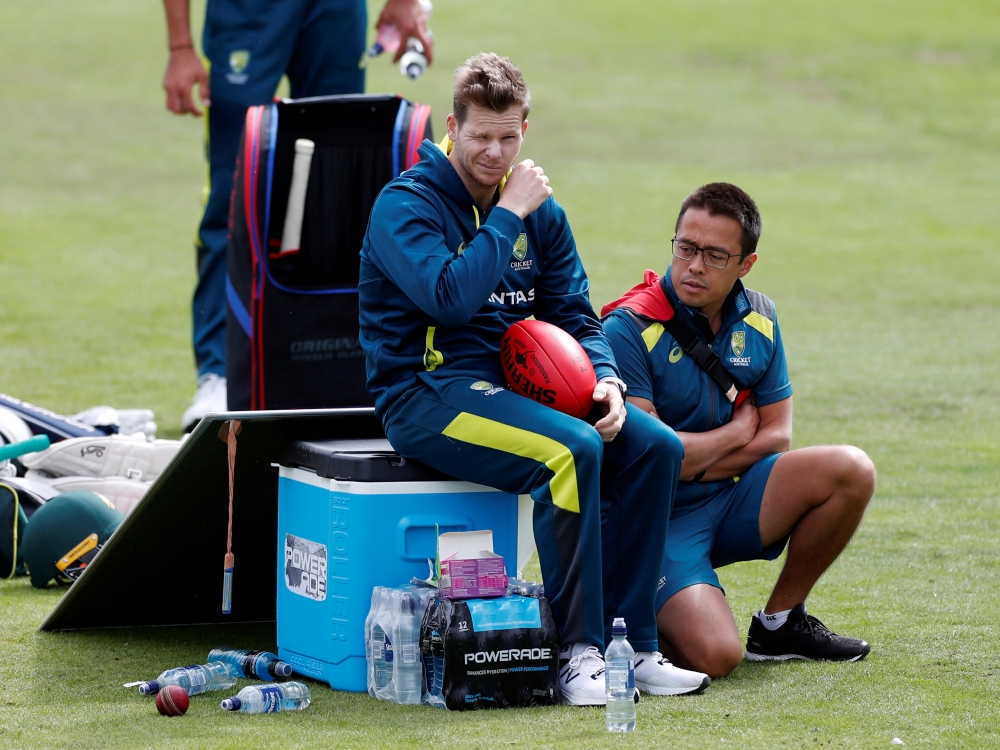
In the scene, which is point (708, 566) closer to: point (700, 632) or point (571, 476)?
point (700, 632)

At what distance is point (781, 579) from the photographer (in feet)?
16.2

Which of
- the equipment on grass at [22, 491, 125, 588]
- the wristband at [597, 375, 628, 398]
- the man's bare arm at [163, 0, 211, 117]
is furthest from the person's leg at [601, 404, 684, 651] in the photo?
the man's bare arm at [163, 0, 211, 117]

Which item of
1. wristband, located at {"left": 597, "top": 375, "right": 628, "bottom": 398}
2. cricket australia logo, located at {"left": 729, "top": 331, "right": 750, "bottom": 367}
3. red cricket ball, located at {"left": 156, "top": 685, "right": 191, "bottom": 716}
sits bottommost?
red cricket ball, located at {"left": 156, "top": 685, "right": 191, "bottom": 716}

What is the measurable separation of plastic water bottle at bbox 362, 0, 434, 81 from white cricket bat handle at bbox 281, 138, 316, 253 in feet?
3.77

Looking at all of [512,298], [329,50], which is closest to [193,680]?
[512,298]

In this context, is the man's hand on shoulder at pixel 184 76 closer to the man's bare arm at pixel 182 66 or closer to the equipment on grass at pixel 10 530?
the man's bare arm at pixel 182 66

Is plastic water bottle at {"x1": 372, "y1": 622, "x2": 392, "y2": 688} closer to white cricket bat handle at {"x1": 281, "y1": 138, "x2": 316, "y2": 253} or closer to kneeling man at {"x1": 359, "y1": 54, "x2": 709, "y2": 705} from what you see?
kneeling man at {"x1": 359, "y1": 54, "x2": 709, "y2": 705}

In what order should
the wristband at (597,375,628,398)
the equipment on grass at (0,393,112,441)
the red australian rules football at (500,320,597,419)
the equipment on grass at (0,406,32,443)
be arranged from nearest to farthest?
the red australian rules football at (500,320,597,419)
the wristband at (597,375,628,398)
the equipment on grass at (0,406,32,443)
the equipment on grass at (0,393,112,441)

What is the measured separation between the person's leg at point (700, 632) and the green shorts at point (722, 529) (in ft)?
0.37

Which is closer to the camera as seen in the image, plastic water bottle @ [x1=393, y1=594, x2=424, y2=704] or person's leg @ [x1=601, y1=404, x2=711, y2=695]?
plastic water bottle @ [x1=393, y1=594, x2=424, y2=704]

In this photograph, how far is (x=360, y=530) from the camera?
4406mm

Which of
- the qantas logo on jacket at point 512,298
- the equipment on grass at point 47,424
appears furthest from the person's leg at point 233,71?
the qantas logo on jacket at point 512,298

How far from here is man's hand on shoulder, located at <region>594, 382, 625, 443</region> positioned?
173 inches

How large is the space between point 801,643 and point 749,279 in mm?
10105
